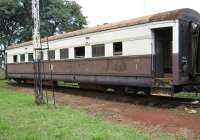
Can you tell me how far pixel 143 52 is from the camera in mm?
13742

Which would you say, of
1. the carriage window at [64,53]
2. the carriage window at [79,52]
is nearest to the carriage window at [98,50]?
the carriage window at [79,52]

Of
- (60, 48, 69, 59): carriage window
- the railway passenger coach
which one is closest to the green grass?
the railway passenger coach

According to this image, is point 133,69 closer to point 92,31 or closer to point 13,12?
point 92,31

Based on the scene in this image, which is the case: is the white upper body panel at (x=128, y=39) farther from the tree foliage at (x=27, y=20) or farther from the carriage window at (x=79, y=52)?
the tree foliage at (x=27, y=20)

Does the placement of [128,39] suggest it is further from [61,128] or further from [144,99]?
[61,128]

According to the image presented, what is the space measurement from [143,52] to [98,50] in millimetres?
3047

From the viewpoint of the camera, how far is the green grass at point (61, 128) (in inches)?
317

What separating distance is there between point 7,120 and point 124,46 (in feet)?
19.3

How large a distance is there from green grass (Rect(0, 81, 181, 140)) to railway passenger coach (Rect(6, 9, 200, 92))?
10.7 feet

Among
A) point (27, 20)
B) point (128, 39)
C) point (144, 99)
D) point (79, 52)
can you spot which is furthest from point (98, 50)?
point (27, 20)

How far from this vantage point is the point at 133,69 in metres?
14.2

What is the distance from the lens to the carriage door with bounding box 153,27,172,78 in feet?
44.1

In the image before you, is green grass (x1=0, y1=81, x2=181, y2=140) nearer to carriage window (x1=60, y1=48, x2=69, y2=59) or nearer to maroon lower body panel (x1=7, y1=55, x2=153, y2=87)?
maroon lower body panel (x1=7, y1=55, x2=153, y2=87)

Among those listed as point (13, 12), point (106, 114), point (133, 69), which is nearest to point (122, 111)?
point (106, 114)
